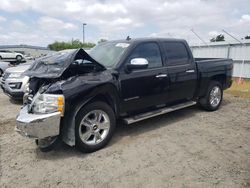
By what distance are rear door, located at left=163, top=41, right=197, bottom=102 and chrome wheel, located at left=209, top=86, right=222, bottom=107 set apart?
0.84m

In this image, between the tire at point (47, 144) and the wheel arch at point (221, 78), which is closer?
the tire at point (47, 144)

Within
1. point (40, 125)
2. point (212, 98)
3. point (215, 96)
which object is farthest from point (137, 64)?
Result: point (215, 96)

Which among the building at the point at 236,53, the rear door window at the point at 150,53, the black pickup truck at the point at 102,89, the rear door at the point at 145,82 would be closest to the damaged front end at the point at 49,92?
the black pickup truck at the point at 102,89

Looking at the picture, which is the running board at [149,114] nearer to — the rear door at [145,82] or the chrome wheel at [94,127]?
the rear door at [145,82]

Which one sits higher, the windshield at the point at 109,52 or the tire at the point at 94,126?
the windshield at the point at 109,52

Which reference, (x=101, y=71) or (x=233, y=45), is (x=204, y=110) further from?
(x=233, y=45)

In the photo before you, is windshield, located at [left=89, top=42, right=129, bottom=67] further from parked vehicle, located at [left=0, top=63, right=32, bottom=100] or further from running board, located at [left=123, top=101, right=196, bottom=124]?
parked vehicle, located at [left=0, top=63, right=32, bottom=100]

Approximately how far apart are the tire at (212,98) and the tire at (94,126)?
3.13m

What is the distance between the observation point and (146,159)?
4.19 meters

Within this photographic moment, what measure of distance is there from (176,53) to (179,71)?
0.45 m

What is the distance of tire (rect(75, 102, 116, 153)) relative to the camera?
4301mm

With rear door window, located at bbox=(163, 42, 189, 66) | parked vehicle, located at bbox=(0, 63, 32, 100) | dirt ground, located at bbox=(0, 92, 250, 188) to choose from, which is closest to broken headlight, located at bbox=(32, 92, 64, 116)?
dirt ground, located at bbox=(0, 92, 250, 188)

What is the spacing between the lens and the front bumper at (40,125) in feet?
12.8

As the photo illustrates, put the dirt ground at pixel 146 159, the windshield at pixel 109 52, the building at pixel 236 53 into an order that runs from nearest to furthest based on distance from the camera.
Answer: the dirt ground at pixel 146 159
the windshield at pixel 109 52
the building at pixel 236 53
